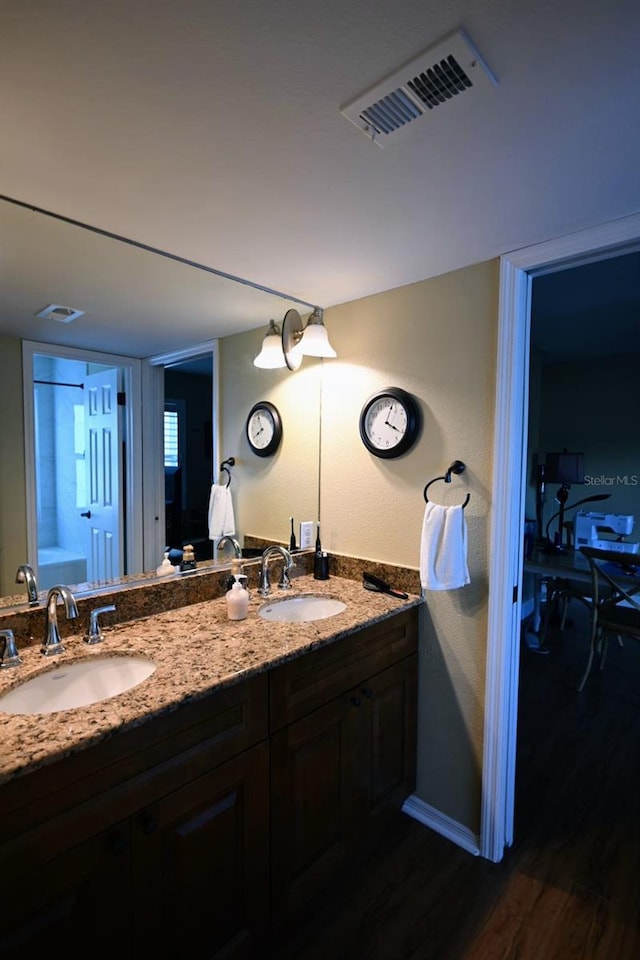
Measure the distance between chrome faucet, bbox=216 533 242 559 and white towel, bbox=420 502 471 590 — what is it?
82 centimetres

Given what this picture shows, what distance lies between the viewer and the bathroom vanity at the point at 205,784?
90 cm

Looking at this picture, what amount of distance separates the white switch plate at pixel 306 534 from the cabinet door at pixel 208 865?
1091mm

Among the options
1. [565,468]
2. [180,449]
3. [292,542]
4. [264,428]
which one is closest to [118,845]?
[180,449]

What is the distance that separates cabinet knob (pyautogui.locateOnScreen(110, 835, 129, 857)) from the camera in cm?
97

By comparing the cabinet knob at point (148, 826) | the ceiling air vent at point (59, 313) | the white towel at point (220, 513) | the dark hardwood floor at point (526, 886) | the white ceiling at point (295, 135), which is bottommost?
the dark hardwood floor at point (526, 886)

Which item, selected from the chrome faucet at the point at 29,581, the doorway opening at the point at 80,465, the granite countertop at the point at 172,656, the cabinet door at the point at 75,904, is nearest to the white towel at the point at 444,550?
the granite countertop at the point at 172,656

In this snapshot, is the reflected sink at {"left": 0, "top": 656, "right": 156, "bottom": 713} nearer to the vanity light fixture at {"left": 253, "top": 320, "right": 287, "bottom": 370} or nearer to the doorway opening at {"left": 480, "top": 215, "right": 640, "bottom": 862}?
the doorway opening at {"left": 480, "top": 215, "right": 640, "bottom": 862}

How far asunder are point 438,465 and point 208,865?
1.49 meters

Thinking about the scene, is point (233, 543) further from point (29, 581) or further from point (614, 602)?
point (614, 602)

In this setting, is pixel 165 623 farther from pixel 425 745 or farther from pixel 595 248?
pixel 595 248

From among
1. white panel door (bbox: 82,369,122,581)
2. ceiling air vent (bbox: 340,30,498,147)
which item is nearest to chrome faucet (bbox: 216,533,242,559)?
white panel door (bbox: 82,369,122,581)

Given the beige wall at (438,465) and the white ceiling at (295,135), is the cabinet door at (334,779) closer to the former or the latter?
the beige wall at (438,465)

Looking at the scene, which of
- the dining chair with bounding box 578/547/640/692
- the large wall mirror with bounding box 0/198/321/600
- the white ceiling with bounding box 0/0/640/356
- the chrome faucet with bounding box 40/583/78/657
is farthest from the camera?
the dining chair with bounding box 578/547/640/692

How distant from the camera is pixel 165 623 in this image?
1.58 metres
